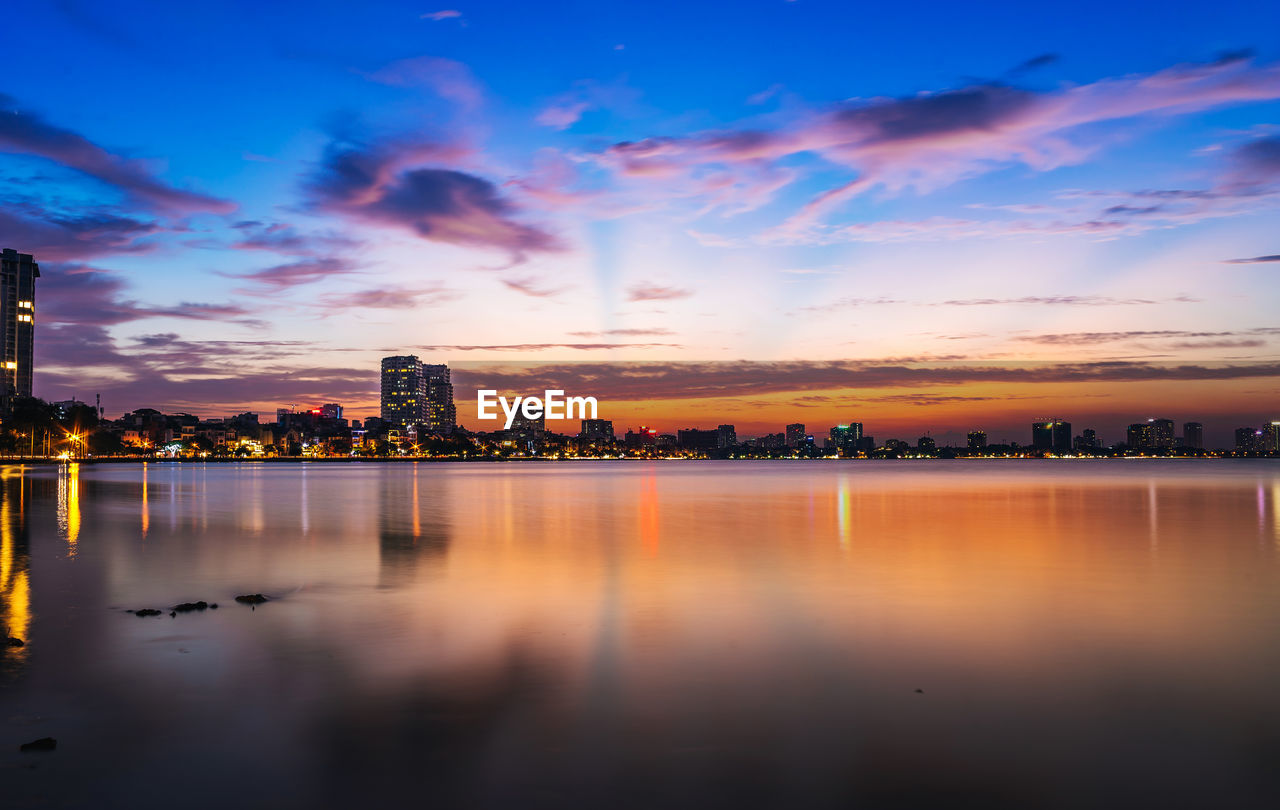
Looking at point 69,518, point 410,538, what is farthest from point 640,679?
point 69,518

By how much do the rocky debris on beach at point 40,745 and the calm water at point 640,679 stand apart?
0.30 feet

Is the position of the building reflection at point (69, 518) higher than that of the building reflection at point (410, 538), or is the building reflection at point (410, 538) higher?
the building reflection at point (69, 518)

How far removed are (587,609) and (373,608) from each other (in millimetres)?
4693

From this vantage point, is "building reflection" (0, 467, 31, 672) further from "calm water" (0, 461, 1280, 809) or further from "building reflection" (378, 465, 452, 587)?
"building reflection" (378, 465, 452, 587)

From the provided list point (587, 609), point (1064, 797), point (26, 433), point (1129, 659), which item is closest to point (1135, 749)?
point (1064, 797)

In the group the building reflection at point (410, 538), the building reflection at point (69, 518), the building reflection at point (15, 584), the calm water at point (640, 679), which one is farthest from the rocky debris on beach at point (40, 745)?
the building reflection at point (69, 518)

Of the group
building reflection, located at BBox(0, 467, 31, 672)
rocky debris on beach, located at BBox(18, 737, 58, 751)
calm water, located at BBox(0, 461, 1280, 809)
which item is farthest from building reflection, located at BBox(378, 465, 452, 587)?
rocky debris on beach, located at BBox(18, 737, 58, 751)

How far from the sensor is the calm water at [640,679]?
363 inches

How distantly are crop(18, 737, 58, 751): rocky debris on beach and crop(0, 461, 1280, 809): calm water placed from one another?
9 centimetres

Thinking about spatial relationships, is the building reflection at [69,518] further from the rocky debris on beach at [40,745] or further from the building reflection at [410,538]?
the rocky debris on beach at [40,745]

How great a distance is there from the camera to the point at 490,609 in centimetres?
1977

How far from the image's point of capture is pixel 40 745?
977cm

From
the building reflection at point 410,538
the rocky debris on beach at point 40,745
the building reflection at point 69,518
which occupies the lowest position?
the building reflection at point 410,538

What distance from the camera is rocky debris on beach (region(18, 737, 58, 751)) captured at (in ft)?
31.8
